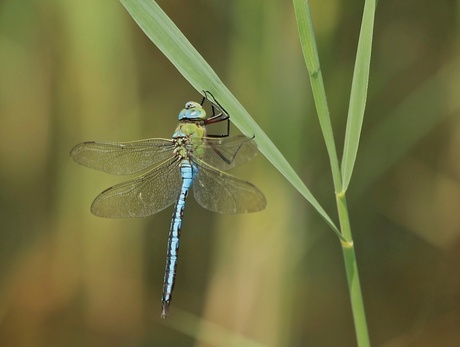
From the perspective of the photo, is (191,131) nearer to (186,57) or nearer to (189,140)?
(189,140)

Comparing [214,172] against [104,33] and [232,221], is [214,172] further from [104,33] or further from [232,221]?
[104,33]

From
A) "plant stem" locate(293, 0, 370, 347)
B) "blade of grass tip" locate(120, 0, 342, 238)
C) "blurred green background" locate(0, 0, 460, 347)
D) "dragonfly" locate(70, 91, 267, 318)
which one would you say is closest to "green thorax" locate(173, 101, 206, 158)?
"dragonfly" locate(70, 91, 267, 318)

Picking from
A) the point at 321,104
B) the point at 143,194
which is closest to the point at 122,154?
the point at 143,194

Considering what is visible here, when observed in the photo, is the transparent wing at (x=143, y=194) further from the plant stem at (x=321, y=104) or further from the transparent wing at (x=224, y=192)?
the plant stem at (x=321, y=104)

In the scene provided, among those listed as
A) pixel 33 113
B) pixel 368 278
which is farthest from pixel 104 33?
pixel 368 278

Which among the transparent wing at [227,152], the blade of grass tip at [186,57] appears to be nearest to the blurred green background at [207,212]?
the transparent wing at [227,152]
